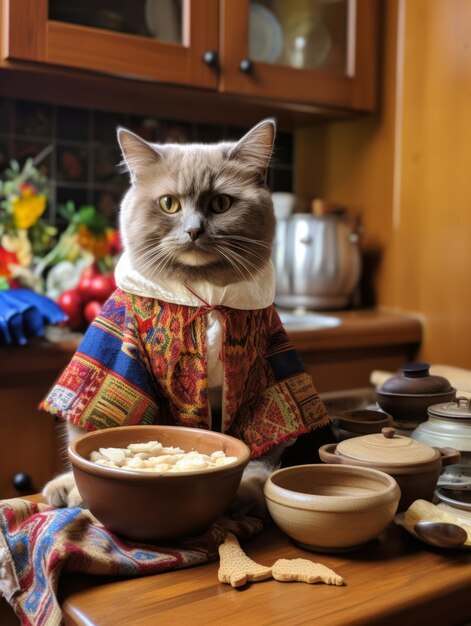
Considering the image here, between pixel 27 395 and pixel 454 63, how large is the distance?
55.1 inches

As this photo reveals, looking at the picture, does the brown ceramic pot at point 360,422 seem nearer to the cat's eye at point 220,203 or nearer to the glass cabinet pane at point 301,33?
the cat's eye at point 220,203

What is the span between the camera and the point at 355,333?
73.8 inches

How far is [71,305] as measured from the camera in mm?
1651

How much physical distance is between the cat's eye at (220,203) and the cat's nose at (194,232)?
0.16 ft

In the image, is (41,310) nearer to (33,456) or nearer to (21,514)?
(33,456)

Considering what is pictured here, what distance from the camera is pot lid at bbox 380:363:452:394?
3.12 ft

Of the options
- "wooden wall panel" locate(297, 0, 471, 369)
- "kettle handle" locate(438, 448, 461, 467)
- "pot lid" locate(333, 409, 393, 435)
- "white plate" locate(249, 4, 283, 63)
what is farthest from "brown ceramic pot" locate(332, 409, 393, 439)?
"white plate" locate(249, 4, 283, 63)

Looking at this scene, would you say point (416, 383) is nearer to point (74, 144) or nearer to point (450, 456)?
point (450, 456)

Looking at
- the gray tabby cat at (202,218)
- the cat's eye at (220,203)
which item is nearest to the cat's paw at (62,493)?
the gray tabby cat at (202,218)

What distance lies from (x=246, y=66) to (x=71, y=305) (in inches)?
30.4

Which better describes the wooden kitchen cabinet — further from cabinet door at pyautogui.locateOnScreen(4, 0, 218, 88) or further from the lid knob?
the lid knob

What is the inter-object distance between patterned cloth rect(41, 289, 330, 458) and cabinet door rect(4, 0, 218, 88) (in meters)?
0.91

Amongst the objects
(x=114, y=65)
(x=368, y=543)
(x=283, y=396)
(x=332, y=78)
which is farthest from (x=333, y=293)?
(x=368, y=543)

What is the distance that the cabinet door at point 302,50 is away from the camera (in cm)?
186
